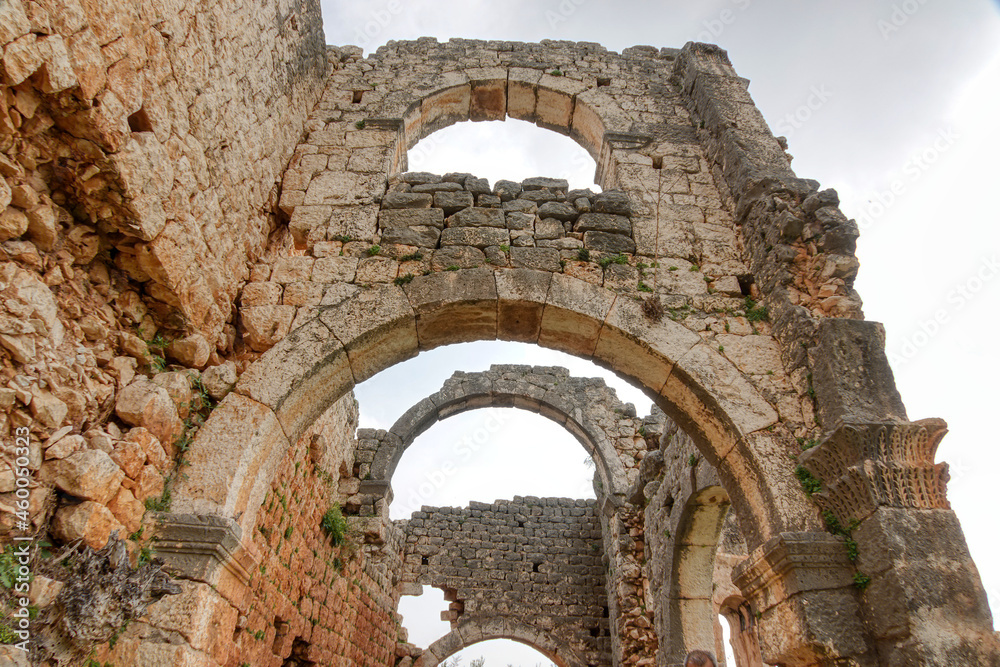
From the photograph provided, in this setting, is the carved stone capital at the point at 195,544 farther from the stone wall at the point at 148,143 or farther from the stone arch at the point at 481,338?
the stone wall at the point at 148,143

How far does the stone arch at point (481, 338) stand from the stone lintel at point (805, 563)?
0.17 m

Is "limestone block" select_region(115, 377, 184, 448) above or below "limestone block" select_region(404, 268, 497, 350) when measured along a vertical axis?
below

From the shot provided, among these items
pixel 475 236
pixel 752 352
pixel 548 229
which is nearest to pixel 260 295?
pixel 475 236

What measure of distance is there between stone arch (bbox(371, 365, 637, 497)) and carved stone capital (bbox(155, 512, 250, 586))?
22.4ft

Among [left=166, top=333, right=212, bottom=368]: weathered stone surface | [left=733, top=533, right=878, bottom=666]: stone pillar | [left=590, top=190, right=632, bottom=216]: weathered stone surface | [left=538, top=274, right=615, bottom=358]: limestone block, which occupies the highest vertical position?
[left=590, top=190, right=632, bottom=216]: weathered stone surface

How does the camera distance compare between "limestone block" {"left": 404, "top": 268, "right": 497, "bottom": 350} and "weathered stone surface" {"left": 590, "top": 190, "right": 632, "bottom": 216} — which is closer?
"limestone block" {"left": 404, "top": 268, "right": 497, "bottom": 350}

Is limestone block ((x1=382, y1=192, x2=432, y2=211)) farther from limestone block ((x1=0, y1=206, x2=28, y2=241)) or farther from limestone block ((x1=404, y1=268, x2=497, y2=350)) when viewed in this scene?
limestone block ((x1=0, y1=206, x2=28, y2=241))

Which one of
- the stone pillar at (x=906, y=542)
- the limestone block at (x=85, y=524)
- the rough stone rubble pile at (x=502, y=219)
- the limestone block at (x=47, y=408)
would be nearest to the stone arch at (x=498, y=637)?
the stone pillar at (x=906, y=542)

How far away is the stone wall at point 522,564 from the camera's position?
1056 cm

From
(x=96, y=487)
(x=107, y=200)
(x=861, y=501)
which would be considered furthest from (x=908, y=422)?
(x=107, y=200)

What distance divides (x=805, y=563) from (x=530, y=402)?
7991mm

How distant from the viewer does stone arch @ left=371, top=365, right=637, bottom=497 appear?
10.1 m

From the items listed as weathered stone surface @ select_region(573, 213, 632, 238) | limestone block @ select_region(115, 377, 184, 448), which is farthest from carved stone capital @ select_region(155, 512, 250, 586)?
weathered stone surface @ select_region(573, 213, 632, 238)

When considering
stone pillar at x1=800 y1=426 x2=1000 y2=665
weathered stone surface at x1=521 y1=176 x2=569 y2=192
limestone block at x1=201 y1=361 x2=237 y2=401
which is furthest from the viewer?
weathered stone surface at x1=521 y1=176 x2=569 y2=192
